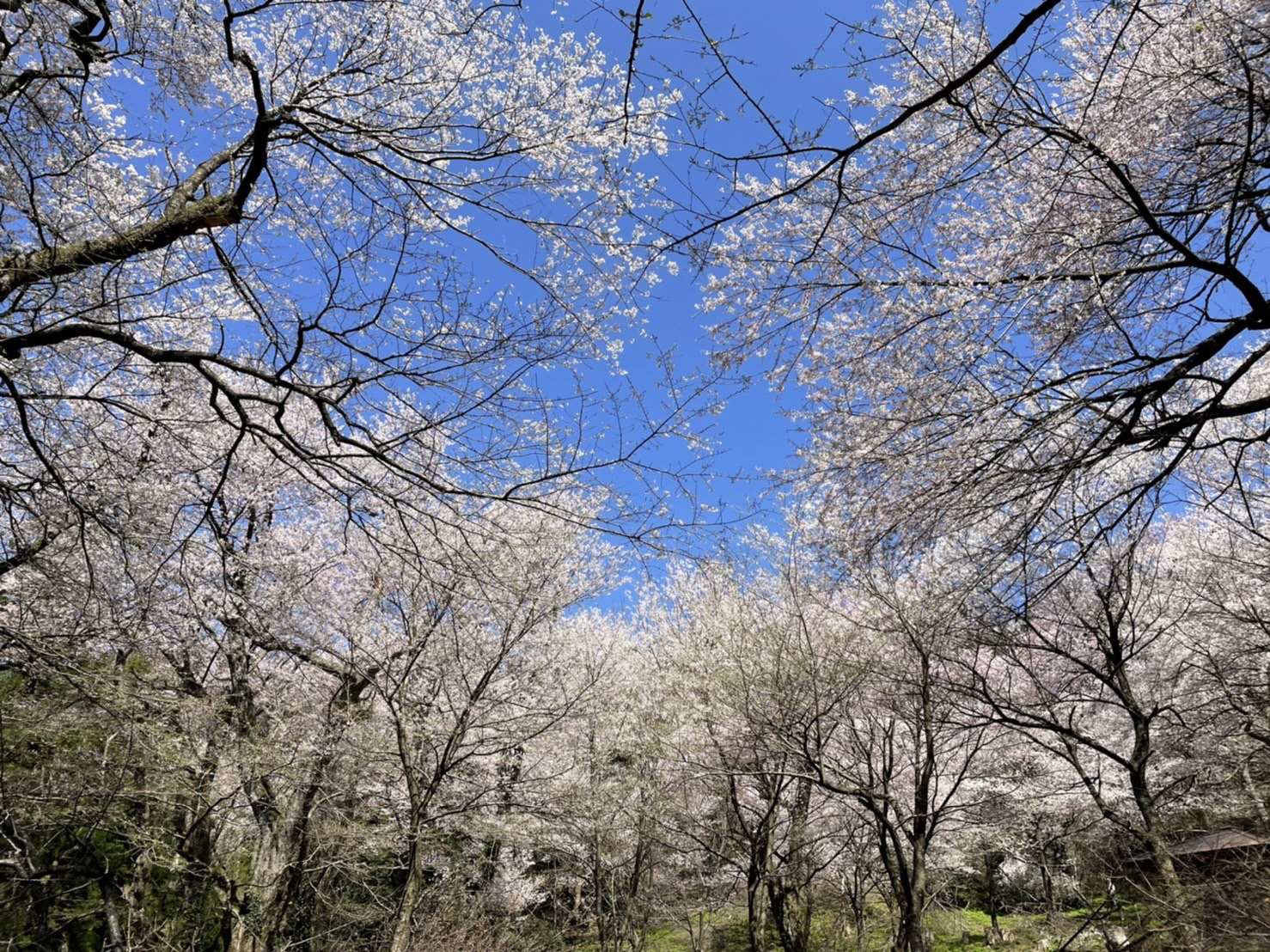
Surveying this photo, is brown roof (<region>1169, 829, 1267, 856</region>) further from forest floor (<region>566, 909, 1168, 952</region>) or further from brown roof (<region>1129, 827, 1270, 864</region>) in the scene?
forest floor (<region>566, 909, 1168, 952</region>)

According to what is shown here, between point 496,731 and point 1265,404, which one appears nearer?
point 1265,404

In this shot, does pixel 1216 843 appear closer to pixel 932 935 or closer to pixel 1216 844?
pixel 1216 844

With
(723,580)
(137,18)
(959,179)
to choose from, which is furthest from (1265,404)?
(137,18)

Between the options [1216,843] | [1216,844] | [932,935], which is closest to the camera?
[1216,844]

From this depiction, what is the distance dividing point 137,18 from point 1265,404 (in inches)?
211

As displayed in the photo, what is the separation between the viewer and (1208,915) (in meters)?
5.43

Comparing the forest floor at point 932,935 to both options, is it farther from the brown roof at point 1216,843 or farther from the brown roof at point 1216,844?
the brown roof at point 1216,844

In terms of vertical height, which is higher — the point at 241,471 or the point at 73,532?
the point at 241,471

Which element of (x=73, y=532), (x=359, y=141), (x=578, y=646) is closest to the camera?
(x=359, y=141)

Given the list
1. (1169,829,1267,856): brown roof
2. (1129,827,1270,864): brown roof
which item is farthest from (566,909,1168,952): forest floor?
(1129,827,1270,864): brown roof

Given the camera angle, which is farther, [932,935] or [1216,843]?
[932,935]

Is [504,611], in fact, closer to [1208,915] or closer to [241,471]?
[241,471]

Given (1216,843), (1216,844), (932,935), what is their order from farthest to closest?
(932,935), (1216,843), (1216,844)

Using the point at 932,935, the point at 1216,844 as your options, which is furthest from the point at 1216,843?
the point at 932,935
